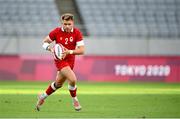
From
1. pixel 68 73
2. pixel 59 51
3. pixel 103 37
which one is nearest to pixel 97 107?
pixel 68 73

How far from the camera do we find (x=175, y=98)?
2069 cm

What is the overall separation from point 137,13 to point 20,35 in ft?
22.3

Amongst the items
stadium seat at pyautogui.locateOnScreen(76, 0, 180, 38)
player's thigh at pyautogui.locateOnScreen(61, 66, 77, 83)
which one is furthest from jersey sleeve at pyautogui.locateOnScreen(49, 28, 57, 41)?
stadium seat at pyautogui.locateOnScreen(76, 0, 180, 38)

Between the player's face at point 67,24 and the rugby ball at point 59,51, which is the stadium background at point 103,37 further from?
the player's face at point 67,24

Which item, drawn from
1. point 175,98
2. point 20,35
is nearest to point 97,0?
point 20,35

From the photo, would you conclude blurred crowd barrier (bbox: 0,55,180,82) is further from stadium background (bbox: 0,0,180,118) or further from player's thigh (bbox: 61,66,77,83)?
player's thigh (bbox: 61,66,77,83)

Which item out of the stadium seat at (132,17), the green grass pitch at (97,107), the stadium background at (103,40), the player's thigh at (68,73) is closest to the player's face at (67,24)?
the player's thigh at (68,73)

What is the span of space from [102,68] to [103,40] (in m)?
3.86

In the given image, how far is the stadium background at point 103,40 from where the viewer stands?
31625 millimetres

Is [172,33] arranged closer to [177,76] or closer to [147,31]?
[147,31]

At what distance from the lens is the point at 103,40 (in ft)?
116

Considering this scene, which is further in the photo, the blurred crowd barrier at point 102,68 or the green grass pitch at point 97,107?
the blurred crowd barrier at point 102,68

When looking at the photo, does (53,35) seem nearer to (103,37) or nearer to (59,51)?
(59,51)

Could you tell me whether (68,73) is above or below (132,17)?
above
